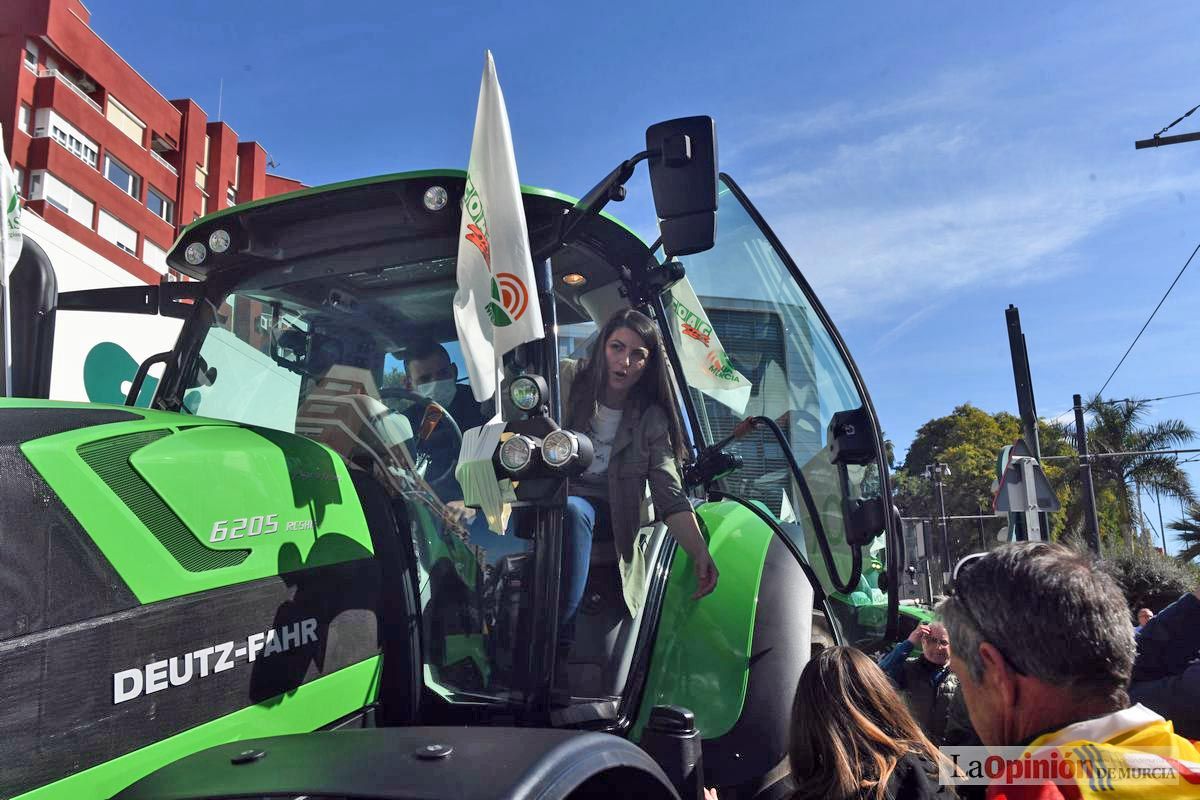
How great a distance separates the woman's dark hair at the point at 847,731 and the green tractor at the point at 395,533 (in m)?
0.33

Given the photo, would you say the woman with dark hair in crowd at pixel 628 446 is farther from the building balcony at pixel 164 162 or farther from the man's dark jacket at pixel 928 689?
the building balcony at pixel 164 162

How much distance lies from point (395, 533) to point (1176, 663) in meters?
2.56

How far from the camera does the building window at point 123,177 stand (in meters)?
29.5

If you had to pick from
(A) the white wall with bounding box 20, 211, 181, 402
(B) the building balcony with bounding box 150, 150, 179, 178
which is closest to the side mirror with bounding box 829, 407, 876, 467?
(A) the white wall with bounding box 20, 211, 181, 402

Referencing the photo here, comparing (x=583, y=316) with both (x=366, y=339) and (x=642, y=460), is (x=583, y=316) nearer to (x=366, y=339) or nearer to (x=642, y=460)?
(x=642, y=460)

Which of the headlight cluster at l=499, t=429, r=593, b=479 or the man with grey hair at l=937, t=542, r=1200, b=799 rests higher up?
the headlight cluster at l=499, t=429, r=593, b=479

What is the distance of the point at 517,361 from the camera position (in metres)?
2.68

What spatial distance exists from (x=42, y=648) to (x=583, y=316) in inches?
80.3

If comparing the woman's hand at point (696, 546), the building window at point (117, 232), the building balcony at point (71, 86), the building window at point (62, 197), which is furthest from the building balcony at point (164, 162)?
the woman's hand at point (696, 546)

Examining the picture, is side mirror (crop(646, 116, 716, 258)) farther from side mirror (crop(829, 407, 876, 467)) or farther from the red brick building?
the red brick building

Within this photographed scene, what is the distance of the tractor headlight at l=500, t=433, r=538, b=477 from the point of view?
225 centimetres

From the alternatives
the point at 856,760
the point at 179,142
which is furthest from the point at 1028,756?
the point at 179,142

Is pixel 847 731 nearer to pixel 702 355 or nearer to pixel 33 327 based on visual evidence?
pixel 702 355

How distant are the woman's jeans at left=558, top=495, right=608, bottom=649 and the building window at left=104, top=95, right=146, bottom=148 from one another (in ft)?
108
